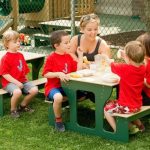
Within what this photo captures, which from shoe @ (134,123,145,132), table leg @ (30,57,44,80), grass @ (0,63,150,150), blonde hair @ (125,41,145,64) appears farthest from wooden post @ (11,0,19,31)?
blonde hair @ (125,41,145,64)

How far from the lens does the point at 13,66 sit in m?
5.55

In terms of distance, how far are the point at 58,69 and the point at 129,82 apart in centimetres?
91

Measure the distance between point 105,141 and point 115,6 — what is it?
12550 mm

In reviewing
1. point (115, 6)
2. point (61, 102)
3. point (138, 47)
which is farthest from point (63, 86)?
point (115, 6)

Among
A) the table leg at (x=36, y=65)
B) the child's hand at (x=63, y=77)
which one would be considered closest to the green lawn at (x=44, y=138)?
the child's hand at (x=63, y=77)

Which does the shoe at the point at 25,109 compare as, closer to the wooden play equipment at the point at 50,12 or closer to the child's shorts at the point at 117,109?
the child's shorts at the point at 117,109

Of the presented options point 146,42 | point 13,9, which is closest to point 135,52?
point 146,42

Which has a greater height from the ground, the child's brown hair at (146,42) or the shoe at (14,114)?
the child's brown hair at (146,42)

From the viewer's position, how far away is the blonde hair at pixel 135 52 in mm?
4512

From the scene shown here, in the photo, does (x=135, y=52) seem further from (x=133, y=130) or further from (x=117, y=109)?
(x=133, y=130)

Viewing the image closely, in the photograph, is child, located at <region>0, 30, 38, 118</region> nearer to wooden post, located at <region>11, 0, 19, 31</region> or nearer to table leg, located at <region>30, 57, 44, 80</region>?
table leg, located at <region>30, 57, 44, 80</region>

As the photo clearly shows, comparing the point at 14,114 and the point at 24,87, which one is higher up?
the point at 24,87

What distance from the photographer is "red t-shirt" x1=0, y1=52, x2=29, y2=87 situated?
5477 millimetres

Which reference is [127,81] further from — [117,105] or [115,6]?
[115,6]
